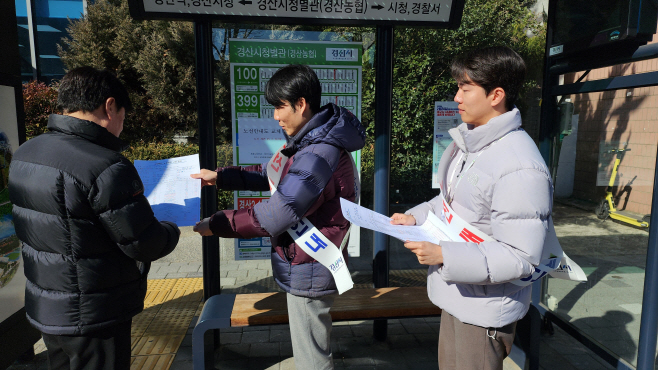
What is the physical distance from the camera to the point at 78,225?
1607 mm

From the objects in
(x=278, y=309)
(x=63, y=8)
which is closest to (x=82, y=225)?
(x=278, y=309)

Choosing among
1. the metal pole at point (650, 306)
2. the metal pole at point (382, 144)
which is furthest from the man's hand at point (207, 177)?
the metal pole at point (650, 306)

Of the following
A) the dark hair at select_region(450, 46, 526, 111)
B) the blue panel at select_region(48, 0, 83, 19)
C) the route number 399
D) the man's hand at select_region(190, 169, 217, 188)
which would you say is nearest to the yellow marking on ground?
the man's hand at select_region(190, 169, 217, 188)

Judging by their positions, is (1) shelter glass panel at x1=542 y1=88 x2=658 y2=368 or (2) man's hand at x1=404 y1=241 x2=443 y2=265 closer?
(2) man's hand at x1=404 y1=241 x2=443 y2=265

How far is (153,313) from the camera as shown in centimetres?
372

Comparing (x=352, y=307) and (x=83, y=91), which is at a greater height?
(x=83, y=91)

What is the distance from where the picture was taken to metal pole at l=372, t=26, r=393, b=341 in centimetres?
318

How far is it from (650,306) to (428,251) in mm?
1648

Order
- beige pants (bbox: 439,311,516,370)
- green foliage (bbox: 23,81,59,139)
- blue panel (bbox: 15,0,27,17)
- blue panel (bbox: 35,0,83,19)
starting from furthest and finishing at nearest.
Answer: blue panel (bbox: 35,0,83,19)
blue panel (bbox: 15,0,27,17)
green foliage (bbox: 23,81,59,139)
beige pants (bbox: 439,311,516,370)

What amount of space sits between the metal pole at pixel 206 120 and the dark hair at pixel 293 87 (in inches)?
45.7

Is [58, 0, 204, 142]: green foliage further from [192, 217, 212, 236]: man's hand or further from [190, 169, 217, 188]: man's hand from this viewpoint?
[192, 217, 212, 236]: man's hand

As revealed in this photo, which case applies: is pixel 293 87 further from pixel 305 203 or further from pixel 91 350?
pixel 91 350

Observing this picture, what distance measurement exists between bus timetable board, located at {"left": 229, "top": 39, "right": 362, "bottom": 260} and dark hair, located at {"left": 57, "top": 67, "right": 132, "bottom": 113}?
173cm

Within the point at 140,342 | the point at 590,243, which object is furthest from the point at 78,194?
the point at 590,243
